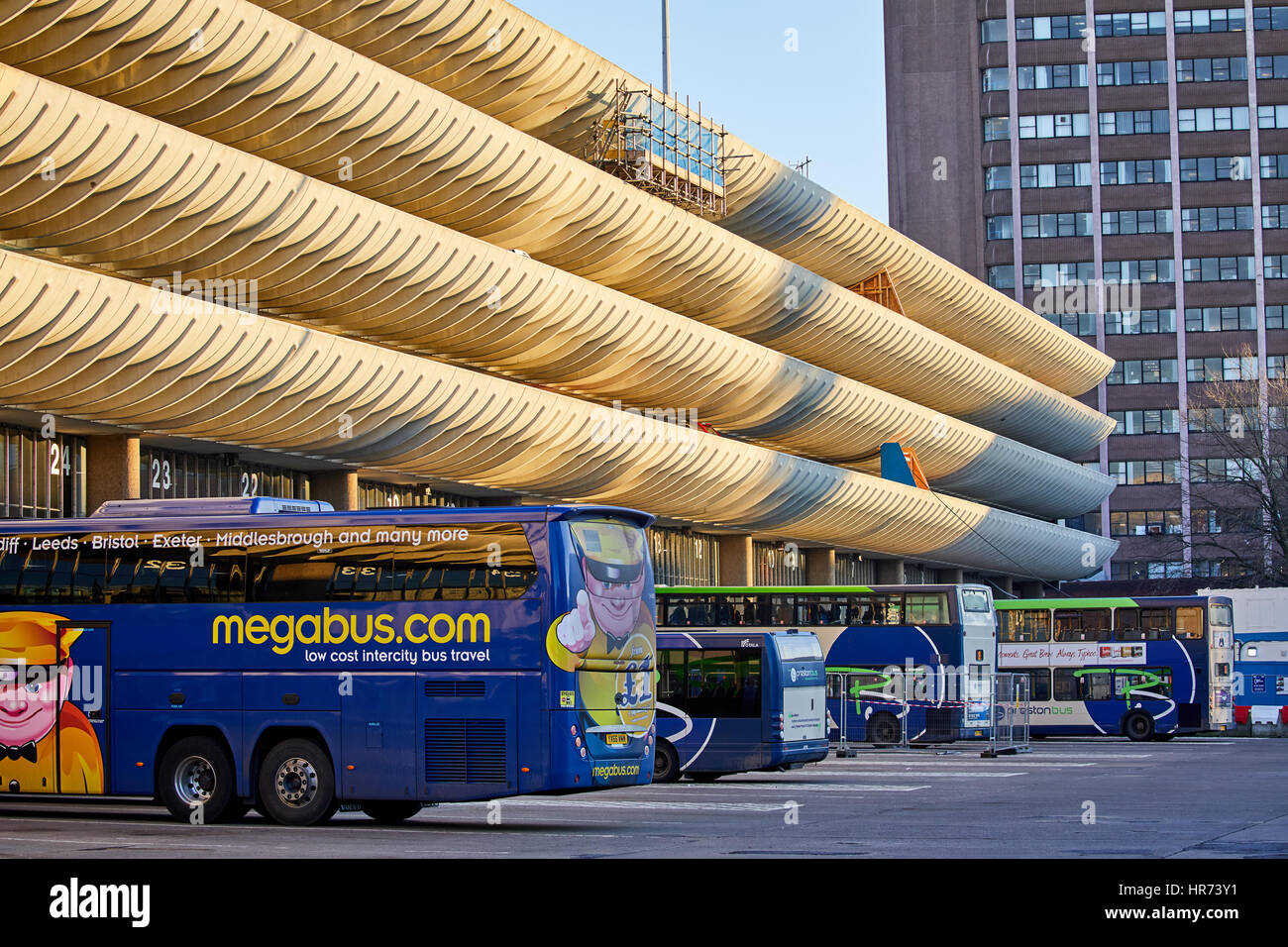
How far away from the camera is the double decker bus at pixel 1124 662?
48.1 meters

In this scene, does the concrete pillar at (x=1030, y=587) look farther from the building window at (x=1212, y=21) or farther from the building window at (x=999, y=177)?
the building window at (x=1212, y=21)

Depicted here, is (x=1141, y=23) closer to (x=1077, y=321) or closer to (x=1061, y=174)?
(x=1061, y=174)

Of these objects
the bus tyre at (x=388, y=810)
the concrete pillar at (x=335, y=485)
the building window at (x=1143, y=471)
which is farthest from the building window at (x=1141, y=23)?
the bus tyre at (x=388, y=810)

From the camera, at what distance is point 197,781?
66.8 feet

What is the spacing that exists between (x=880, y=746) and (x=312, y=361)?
1769 centimetres

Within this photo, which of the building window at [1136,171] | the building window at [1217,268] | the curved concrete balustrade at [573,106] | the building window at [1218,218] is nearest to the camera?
the curved concrete balustrade at [573,106]

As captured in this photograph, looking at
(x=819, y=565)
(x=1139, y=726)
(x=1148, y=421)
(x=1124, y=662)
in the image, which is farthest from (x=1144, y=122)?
(x=1139, y=726)

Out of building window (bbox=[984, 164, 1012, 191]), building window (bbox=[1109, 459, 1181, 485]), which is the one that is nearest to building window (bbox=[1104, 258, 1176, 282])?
building window (bbox=[984, 164, 1012, 191])

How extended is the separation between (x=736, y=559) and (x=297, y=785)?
4853 cm

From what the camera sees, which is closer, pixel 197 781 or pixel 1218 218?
pixel 197 781

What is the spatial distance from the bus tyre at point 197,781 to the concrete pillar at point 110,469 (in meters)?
17.6
